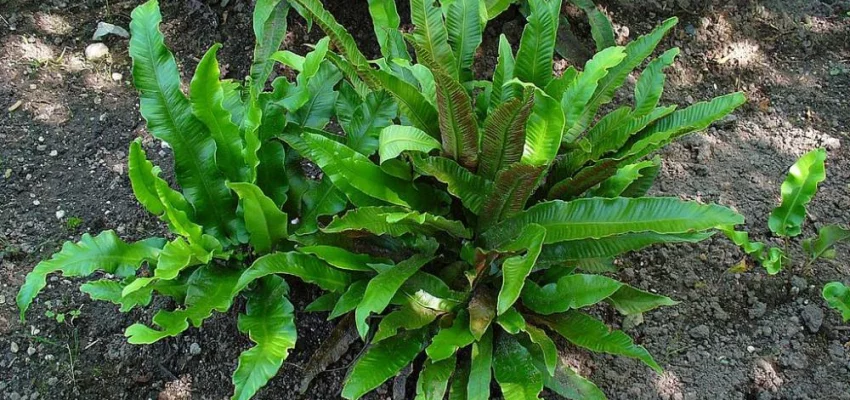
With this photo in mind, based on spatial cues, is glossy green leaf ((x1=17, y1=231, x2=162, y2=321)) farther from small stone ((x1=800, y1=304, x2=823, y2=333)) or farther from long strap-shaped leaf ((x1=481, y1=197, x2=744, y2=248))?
small stone ((x1=800, y1=304, x2=823, y2=333))

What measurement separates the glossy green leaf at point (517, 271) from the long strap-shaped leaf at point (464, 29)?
34.8 inches

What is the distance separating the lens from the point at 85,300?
2855 millimetres

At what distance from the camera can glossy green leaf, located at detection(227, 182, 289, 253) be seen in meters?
2.31

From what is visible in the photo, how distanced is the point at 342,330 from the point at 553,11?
4.45ft

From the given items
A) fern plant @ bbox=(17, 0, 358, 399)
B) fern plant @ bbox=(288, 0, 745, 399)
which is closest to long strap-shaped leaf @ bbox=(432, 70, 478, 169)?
fern plant @ bbox=(288, 0, 745, 399)

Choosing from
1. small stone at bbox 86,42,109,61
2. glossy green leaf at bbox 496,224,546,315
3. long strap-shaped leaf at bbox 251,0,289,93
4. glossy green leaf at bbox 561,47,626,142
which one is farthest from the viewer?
small stone at bbox 86,42,109,61

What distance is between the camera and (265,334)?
239 centimetres

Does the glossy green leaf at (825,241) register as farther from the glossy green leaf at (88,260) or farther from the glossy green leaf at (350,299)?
the glossy green leaf at (88,260)

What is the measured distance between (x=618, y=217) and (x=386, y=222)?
712mm

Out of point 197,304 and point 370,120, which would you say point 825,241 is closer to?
point 370,120

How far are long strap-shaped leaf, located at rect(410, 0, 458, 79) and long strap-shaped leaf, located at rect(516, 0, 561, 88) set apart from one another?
0.90ft

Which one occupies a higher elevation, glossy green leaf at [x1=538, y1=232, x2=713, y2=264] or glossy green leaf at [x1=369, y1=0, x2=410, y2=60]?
glossy green leaf at [x1=369, y1=0, x2=410, y2=60]

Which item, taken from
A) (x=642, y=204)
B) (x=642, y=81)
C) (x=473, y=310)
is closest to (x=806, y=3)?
(x=642, y=81)

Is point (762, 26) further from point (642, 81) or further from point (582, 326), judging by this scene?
point (582, 326)
